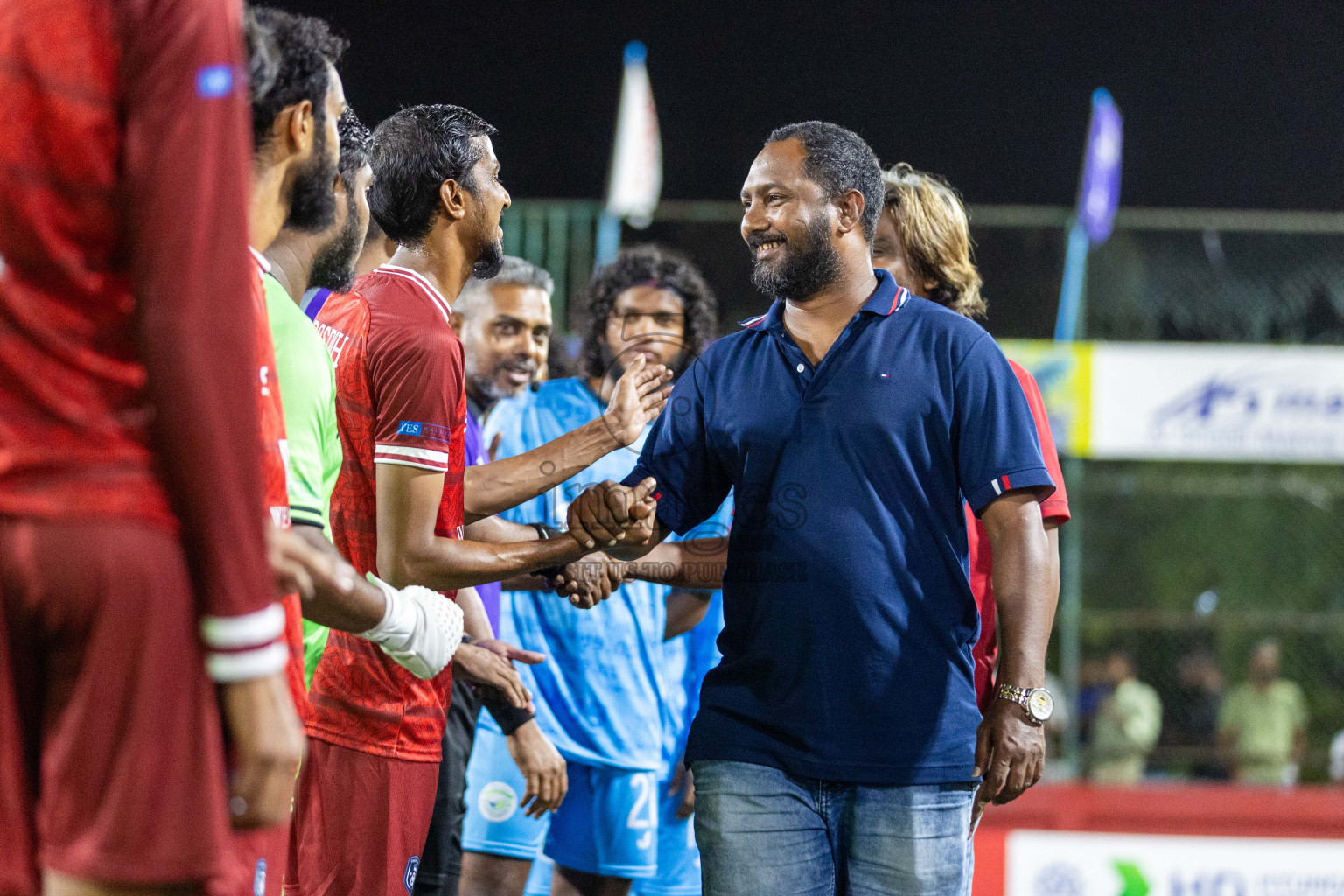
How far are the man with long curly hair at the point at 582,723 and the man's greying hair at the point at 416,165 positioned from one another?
129 cm

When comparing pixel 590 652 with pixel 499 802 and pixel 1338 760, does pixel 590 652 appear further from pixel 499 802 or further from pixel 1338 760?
pixel 1338 760

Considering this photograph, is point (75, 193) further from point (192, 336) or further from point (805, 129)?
point (805, 129)

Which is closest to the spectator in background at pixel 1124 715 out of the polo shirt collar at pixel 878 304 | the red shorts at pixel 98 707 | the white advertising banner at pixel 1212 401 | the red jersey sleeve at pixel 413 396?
the white advertising banner at pixel 1212 401

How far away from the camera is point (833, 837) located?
2.83 meters

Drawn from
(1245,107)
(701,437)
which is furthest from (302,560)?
(1245,107)

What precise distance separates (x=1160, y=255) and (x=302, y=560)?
35.0 ft

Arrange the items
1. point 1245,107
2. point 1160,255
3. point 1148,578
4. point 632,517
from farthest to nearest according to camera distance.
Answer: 1. point 1245,107
2. point 1148,578
3. point 1160,255
4. point 632,517

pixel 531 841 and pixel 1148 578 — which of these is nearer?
pixel 531 841

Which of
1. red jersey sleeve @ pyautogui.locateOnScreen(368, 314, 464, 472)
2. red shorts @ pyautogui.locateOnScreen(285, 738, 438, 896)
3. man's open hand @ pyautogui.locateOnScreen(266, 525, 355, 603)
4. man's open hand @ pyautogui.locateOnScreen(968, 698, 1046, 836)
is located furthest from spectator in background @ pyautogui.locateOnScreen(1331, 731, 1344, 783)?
man's open hand @ pyautogui.locateOnScreen(266, 525, 355, 603)

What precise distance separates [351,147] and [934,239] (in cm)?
173

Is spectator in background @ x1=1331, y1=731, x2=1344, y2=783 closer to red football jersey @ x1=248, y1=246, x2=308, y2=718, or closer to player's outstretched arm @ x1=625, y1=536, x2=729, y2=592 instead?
player's outstretched arm @ x1=625, y1=536, x2=729, y2=592

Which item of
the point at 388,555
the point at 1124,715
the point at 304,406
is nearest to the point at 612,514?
the point at 388,555

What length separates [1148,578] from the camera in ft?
50.3

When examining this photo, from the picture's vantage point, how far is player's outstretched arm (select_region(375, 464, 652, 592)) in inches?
114
